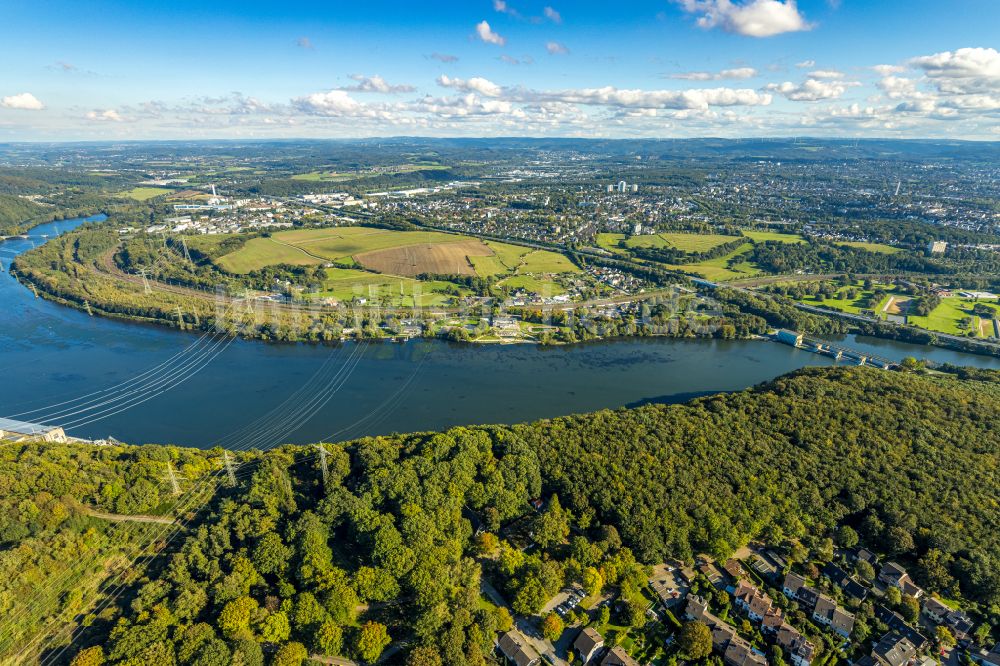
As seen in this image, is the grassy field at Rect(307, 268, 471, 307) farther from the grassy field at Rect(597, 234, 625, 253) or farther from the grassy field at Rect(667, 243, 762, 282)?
the grassy field at Rect(667, 243, 762, 282)

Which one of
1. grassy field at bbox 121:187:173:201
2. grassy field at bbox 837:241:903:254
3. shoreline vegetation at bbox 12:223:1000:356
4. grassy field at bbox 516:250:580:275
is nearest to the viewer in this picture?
shoreline vegetation at bbox 12:223:1000:356

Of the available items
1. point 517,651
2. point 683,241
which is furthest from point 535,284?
point 517,651

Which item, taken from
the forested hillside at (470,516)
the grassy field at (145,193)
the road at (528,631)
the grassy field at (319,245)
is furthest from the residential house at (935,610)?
the grassy field at (145,193)

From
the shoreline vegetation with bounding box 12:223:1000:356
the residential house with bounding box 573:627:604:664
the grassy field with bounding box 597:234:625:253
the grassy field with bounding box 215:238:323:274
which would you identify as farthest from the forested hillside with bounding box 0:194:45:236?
the residential house with bounding box 573:627:604:664

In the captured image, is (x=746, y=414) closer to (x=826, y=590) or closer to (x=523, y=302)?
(x=826, y=590)

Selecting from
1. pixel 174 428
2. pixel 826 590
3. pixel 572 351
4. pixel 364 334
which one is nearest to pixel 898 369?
pixel 572 351

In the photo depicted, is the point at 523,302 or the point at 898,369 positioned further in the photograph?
the point at 523,302
